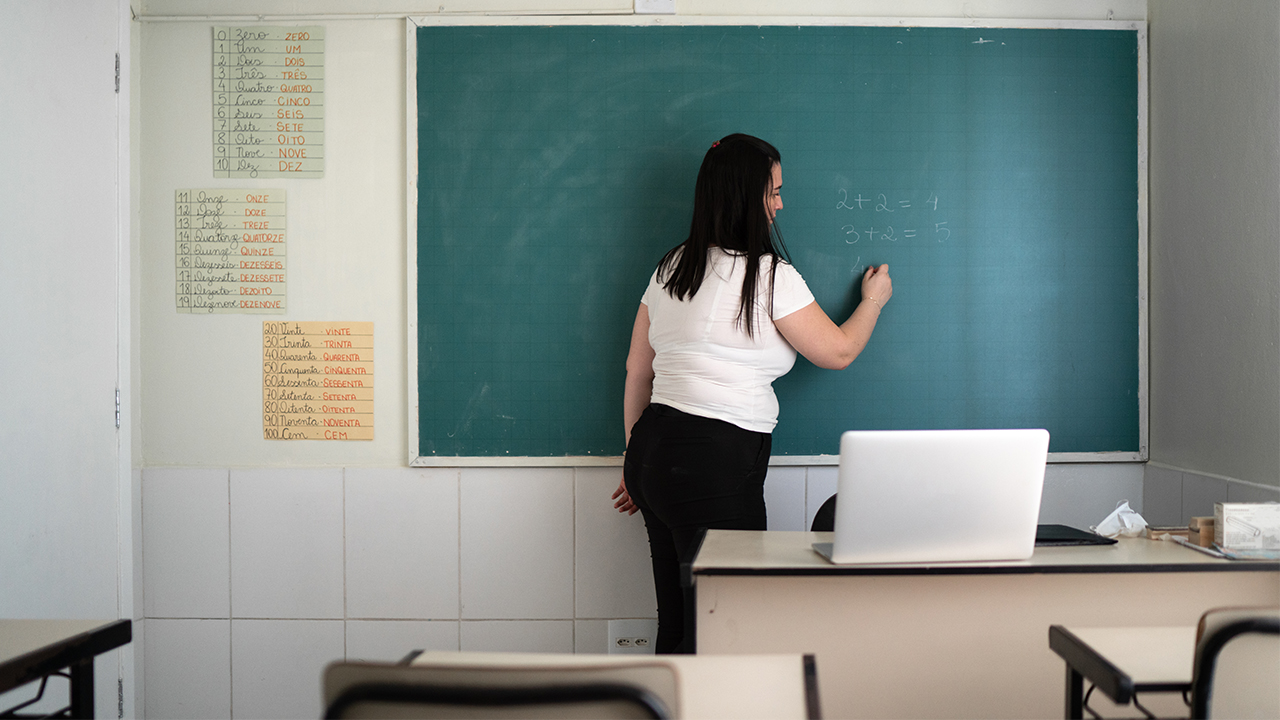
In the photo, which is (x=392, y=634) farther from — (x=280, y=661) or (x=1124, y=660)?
(x=1124, y=660)

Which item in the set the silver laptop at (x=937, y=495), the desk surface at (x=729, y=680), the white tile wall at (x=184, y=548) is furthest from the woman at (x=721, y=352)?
the white tile wall at (x=184, y=548)

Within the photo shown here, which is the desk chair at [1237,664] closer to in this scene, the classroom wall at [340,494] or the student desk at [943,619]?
the student desk at [943,619]

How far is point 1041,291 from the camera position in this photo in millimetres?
2514

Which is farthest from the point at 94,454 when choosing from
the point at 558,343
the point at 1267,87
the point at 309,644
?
the point at 1267,87

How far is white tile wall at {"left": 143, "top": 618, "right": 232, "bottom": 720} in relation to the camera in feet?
8.29

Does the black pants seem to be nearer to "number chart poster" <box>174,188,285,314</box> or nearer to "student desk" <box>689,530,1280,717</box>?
"student desk" <box>689,530,1280,717</box>

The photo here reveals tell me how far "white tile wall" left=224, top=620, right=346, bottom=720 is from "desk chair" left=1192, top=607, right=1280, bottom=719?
2.32 meters

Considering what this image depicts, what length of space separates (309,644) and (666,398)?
1491 millimetres

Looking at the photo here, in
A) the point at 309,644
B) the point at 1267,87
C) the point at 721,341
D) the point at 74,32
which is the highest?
the point at 74,32

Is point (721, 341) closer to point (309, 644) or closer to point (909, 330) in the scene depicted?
point (909, 330)

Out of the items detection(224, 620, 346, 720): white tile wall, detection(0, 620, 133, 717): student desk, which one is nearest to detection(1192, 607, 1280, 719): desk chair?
detection(0, 620, 133, 717): student desk

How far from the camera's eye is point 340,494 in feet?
8.25

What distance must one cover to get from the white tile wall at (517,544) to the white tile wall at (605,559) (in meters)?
0.04

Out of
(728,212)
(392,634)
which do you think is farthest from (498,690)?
(392,634)
